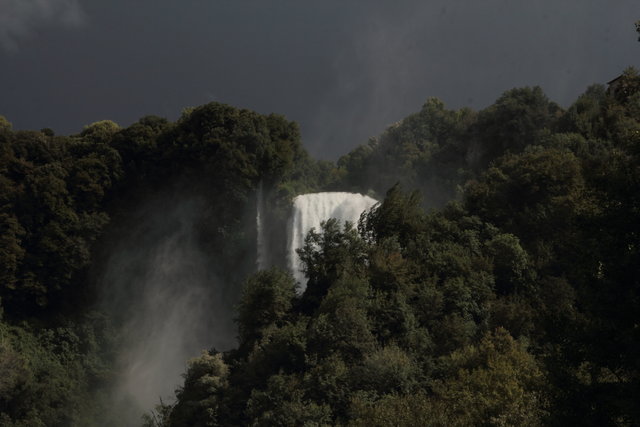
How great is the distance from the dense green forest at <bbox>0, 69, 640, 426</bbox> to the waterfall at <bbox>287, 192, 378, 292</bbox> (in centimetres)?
131

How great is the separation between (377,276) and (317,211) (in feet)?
61.9

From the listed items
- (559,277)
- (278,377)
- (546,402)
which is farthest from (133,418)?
(546,402)

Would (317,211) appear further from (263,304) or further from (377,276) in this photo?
(377,276)

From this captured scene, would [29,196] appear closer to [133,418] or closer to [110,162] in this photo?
[110,162]

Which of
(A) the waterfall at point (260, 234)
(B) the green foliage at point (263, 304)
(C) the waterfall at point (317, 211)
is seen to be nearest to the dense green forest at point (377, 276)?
(B) the green foliage at point (263, 304)

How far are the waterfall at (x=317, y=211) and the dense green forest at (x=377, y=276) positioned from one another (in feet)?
4.29

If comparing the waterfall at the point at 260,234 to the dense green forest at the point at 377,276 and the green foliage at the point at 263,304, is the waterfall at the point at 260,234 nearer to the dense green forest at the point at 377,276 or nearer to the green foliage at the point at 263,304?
the dense green forest at the point at 377,276

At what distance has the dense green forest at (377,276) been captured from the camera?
45.8 ft

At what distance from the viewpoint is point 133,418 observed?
1599 inches

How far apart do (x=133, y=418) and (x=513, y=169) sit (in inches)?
1128

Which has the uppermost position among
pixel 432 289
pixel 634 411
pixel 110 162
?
pixel 110 162

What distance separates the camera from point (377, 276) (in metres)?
28.0

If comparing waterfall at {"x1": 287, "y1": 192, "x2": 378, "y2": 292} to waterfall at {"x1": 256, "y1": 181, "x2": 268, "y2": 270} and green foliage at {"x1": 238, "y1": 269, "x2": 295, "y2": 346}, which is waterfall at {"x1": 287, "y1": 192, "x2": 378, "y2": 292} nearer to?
waterfall at {"x1": 256, "y1": 181, "x2": 268, "y2": 270}

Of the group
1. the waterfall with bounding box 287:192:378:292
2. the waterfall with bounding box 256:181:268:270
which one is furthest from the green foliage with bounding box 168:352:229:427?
the waterfall with bounding box 287:192:378:292
